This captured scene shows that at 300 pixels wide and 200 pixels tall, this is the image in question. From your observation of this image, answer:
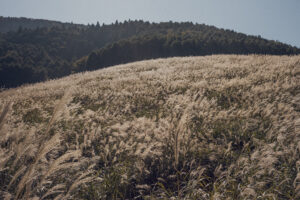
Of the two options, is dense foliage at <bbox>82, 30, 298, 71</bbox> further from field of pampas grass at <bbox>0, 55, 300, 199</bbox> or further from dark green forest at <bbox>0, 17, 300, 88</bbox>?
field of pampas grass at <bbox>0, 55, 300, 199</bbox>

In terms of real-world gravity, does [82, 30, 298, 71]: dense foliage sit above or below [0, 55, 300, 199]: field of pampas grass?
above

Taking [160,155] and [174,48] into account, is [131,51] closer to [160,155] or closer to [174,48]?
[174,48]

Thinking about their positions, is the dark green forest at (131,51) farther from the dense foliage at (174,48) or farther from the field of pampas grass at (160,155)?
the field of pampas grass at (160,155)

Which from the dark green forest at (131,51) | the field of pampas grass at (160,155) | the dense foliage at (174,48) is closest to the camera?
the field of pampas grass at (160,155)

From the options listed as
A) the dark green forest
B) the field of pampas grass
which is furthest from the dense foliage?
the field of pampas grass

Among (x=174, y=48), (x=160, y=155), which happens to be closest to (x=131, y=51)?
(x=174, y=48)

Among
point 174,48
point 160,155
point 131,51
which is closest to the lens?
point 160,155

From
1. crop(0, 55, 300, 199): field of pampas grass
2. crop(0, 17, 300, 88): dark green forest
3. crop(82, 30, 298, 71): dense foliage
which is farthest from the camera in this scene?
crop(0, 17, 300, 88): dark green forest

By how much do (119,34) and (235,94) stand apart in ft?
528

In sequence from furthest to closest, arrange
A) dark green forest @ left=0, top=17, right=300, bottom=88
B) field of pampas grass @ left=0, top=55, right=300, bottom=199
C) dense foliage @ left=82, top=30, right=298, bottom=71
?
dark green forest @ left=0, top=17, right=300, bottom=88, dense foliage @ left=82, top=30, right=298, bottom=71, field of pampas grass @ left=0, top=55, right=300, bottom=199

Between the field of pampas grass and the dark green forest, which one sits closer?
the field of pampas grass

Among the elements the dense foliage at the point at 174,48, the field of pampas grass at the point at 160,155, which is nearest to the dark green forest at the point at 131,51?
the dense foliage at the point at 174,48

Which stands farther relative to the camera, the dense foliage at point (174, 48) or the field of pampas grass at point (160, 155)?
the dense foliage at point (174, 48)

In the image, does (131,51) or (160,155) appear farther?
(131,51)
